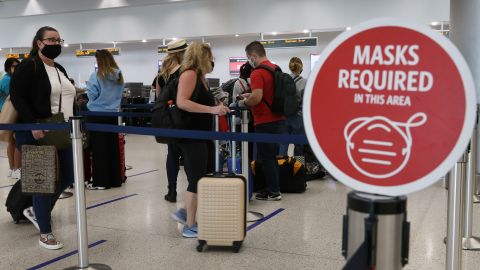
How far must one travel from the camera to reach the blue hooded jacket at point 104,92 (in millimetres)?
5293

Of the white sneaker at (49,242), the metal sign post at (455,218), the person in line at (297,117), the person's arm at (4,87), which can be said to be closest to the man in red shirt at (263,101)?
the person in line at (297,117)

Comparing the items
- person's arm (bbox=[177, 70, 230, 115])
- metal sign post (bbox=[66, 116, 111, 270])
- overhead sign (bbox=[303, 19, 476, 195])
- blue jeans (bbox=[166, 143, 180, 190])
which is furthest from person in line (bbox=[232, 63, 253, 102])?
overhead sign (bbox=[303, 19, 476, 195])

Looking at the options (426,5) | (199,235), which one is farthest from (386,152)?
(426,5)

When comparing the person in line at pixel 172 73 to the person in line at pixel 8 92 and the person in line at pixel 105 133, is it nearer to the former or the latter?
the person in line at pixel 105 133

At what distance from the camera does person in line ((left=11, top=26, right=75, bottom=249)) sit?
320 centimetres

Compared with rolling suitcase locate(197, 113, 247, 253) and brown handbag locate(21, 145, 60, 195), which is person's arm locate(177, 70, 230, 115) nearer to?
rolling suitcase locate(197, 113, 247, 253)

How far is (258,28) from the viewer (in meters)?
12.5

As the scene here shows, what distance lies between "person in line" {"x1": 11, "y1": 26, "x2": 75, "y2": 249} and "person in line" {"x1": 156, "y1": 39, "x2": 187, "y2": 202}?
0.88 meters

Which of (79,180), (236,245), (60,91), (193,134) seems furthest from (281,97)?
(79,180)

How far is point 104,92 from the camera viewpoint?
5.35m

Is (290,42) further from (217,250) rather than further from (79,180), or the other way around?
(79,180)

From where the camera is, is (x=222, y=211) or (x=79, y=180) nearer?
(x=79, y=180)

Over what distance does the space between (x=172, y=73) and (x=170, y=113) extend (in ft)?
3.09

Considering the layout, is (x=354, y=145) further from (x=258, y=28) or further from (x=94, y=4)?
(x=94, y=4)
